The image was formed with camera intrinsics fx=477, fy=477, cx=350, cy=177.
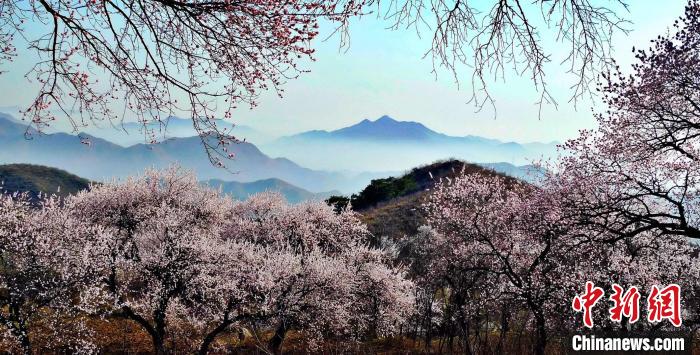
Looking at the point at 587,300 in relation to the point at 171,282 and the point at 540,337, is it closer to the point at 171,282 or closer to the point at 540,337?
the point at 540,337

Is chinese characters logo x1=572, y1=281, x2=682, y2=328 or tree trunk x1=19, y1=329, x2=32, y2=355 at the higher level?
chinese characters logo x1=572, y1=281, x2=682, y2=328

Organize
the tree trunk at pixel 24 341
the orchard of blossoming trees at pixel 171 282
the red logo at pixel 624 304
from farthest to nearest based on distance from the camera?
the orchard of blossoming trees at pixel 171 282 → the tree trunk at pixel 24 341 → the red logo at pixel 624 304

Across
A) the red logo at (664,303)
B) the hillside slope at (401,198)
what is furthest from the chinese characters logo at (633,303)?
the hillside slope at (401,198)

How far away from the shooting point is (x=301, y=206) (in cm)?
4056

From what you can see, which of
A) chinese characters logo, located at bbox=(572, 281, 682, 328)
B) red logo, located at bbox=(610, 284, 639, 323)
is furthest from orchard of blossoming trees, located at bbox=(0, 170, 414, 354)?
red logo, located at bbox=(610, 284, 639, 323)

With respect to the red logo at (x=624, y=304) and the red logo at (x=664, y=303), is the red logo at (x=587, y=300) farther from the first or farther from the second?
the red logo at (x=664, y=303)

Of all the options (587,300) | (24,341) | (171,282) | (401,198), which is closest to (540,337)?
(587,300)

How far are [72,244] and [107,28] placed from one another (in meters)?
22.3

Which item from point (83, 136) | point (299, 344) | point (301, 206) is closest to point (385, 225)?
point (301, 206)

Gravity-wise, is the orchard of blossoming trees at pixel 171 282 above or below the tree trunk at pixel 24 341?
above

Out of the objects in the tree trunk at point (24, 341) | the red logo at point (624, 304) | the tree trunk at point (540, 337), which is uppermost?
the red logo at point (624, 304)

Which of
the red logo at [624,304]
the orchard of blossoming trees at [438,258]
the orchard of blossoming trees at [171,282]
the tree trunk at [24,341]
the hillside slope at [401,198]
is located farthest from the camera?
the hillside slope at [401,198]

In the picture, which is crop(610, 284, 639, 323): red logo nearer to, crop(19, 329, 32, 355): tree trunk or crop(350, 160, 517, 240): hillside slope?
crop(19, 329, 32, 355): tree trunk

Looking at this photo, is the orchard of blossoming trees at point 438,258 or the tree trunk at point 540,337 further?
the tree trunk at point 540,337
